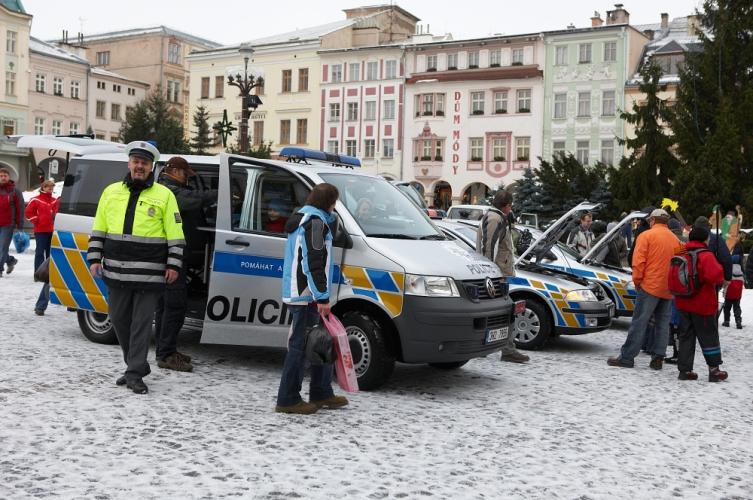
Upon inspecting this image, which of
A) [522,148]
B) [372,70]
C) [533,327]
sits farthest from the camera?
[372,70]

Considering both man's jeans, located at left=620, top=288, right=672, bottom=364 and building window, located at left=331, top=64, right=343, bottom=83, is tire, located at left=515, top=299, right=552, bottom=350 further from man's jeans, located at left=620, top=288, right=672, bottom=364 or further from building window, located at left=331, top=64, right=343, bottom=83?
building window, located at left=331, top=64, right=343, bottom=83

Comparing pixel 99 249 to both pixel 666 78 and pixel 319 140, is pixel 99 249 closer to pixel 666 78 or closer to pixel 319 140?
pixel 666 78

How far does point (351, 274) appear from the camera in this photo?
8.16 meters

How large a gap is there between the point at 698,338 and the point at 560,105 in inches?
1870

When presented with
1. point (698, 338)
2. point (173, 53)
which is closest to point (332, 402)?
point (698, 338)

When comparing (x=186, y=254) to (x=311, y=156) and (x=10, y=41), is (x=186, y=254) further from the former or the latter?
(x=10, y=41)

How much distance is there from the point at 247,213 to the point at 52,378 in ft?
7.37

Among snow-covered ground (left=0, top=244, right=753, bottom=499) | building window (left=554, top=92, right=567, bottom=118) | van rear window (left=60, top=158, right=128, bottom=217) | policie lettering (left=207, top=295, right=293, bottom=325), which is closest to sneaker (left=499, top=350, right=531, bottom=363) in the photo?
snow-covered ground (left=0, top=244, right=753, bottom=499)

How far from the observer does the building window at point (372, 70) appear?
62.1 metres

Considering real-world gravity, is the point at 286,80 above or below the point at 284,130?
above

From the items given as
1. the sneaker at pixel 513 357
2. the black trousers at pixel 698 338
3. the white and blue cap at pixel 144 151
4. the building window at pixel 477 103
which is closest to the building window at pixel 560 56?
the building window at pixel 477 103

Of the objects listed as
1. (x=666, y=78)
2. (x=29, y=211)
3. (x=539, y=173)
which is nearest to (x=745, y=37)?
(x=539, y=173)

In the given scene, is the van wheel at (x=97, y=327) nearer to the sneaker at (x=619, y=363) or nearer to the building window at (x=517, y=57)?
the sneaker at (x=619, y=363)

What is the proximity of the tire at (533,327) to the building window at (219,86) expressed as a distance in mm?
60740
